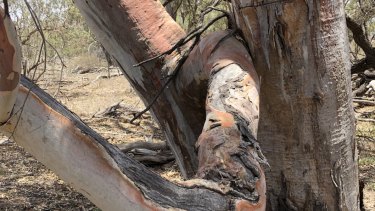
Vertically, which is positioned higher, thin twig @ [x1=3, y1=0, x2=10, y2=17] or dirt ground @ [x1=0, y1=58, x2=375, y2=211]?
thin twig @ [x1=3, y1=0, x2=10, y2=17]

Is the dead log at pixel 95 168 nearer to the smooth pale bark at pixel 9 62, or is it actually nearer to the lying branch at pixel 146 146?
the smooth pale bark at pixel 9 62

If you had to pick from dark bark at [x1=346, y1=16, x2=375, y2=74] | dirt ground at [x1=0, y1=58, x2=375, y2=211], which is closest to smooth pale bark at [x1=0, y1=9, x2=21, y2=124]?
dirt ground at [x1=0, y1=58, x2=375, y2=211]

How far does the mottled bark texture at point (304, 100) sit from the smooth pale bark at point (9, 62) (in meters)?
1.23

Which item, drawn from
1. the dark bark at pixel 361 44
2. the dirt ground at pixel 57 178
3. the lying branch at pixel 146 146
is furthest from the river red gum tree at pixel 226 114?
the lying branch at pixel 146 146

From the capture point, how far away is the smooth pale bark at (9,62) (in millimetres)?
1281

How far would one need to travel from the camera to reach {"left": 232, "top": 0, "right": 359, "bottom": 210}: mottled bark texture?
2.28 m

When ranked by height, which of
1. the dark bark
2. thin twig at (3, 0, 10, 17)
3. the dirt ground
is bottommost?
the dirt ground

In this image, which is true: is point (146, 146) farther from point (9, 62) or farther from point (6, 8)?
point (6, 8)

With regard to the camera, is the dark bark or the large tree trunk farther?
the dark bark

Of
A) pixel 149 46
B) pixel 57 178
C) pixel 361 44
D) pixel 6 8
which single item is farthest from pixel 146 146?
pixel 6 8

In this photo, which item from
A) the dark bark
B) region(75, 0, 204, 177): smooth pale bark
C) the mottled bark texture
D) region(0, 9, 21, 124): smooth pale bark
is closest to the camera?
region(0, 9, 21, 124): smooth pale bark

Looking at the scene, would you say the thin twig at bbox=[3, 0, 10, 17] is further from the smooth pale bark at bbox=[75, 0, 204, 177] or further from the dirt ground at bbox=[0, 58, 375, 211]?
the smooth pale bark at bbox=[75, 0, 204, 177]

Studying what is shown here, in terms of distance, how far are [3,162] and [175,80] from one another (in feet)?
14.0

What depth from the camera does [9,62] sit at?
1309mm
